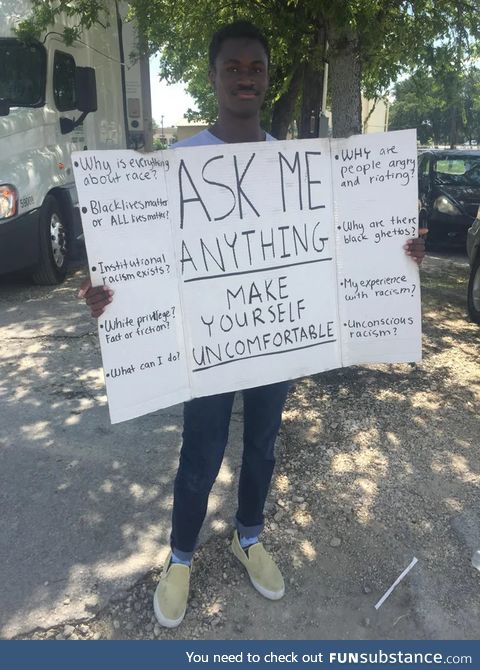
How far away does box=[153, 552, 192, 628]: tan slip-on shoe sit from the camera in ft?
7.09

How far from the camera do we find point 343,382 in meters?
4.13

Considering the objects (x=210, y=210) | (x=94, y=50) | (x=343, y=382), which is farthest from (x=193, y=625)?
(x=94, y=50)

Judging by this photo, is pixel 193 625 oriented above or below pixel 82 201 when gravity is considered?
below

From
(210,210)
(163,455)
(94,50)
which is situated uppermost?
(94,50)

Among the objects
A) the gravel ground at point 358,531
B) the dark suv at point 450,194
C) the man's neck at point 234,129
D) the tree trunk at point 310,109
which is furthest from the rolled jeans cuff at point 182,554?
the dark suv at point 450,194

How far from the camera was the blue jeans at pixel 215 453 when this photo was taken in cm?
207

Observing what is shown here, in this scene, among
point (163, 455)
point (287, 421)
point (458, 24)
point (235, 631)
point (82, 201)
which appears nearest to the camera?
point (82, 201)

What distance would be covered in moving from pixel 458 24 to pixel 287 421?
12.9 ft

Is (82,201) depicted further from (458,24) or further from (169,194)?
(458,24)

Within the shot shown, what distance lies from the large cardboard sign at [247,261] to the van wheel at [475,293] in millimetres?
3544

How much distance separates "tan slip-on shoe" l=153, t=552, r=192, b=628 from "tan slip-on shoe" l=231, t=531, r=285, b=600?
0.25m

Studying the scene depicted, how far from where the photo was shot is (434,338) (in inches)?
199

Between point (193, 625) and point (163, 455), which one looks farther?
point (163, 455)

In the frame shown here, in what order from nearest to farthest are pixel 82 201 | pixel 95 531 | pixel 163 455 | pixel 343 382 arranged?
pixel 82 201
pixel 95 531
pixel 163 455
pixel 343 382
